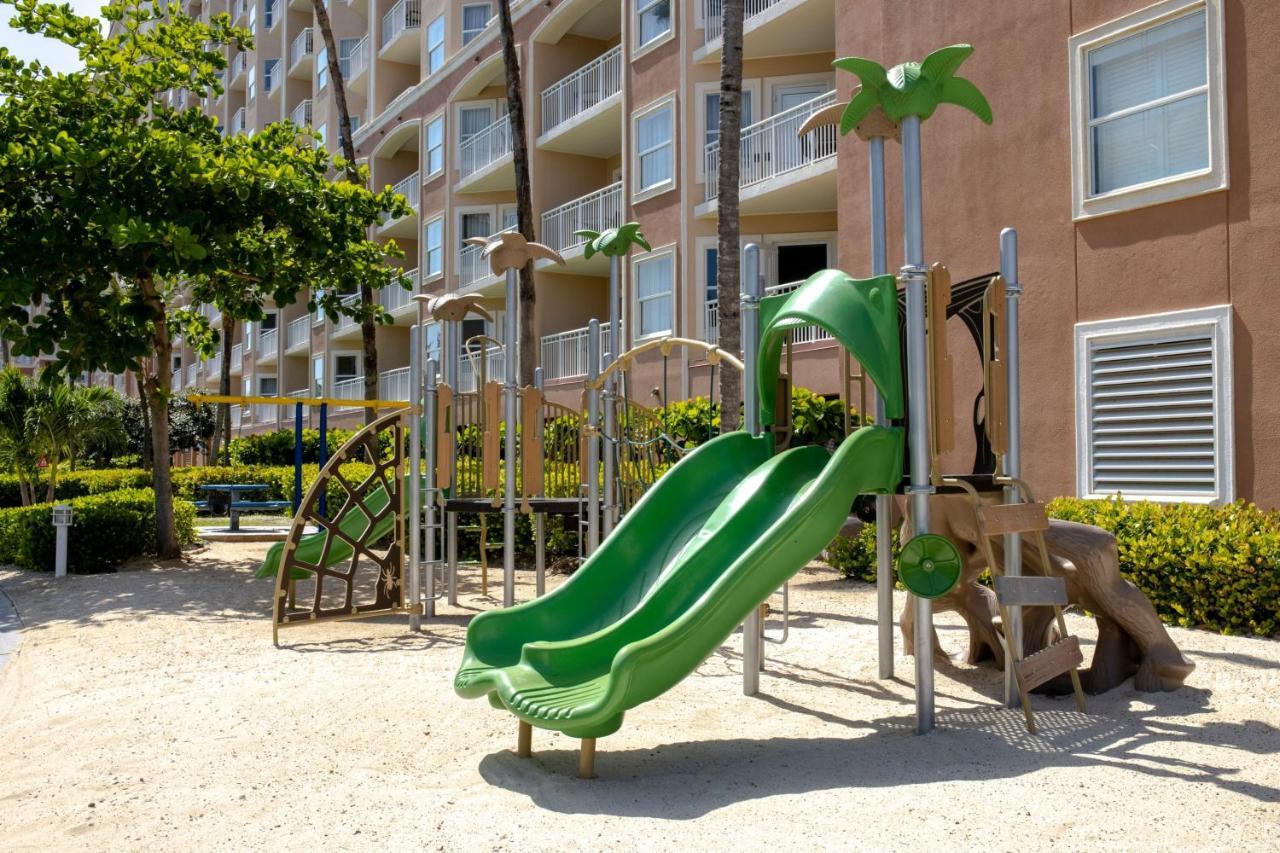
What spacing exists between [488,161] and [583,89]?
5126 millimetres

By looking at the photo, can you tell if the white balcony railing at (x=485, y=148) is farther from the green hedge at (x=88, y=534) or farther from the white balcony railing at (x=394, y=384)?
the green hedge at (x=88, y=534)

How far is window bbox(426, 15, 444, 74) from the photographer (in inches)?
1257

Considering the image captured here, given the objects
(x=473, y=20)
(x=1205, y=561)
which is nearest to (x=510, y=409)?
(x=1205, y=561)

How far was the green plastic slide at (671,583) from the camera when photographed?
5117mm

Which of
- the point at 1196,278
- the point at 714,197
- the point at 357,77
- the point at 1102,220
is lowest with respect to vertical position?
the point at 1196,278

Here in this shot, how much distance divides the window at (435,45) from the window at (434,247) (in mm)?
4426

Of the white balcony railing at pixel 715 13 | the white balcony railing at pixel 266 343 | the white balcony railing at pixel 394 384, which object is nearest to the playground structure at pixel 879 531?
the white balcony railing at pixel 715 13

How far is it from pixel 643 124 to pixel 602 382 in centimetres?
1287

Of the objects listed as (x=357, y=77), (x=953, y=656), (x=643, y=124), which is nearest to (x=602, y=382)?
(x=953, y=656)

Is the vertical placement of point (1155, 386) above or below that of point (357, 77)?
below

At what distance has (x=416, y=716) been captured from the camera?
661cm

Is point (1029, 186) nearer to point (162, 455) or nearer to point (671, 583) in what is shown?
point (671, 583)

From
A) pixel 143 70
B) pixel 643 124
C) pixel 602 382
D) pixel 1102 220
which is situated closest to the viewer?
pixel 602 382

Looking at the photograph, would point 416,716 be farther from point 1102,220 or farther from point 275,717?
point 1102,220
